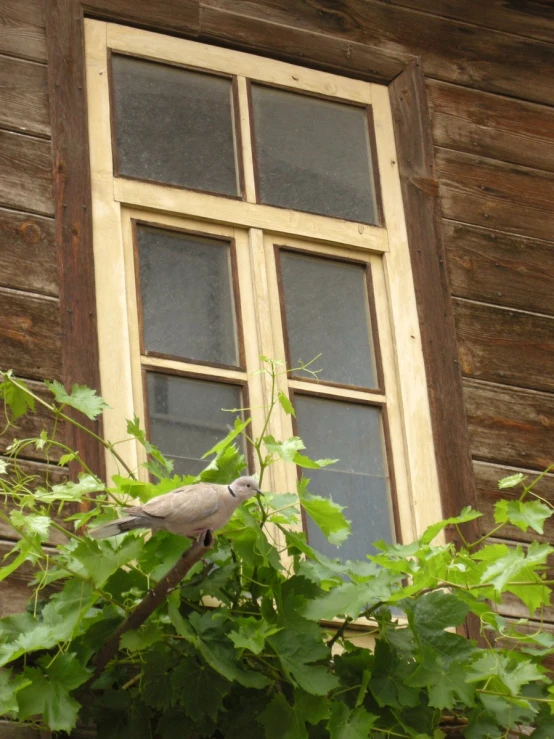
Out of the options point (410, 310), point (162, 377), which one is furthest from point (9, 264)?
point (410, 310)

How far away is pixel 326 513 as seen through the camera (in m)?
3.47

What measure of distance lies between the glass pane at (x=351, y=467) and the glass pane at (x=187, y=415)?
0.23m

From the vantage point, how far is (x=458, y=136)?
4.84 metres

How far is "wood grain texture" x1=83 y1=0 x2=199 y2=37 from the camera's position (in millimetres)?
4473

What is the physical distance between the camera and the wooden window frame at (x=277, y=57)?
4.02 m

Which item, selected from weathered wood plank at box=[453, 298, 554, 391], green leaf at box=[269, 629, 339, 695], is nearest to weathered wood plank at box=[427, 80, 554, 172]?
weathered wood plank at box=[453, 298, 554, 391]

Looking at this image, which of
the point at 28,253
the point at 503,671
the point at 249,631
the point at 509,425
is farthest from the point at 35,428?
the point at 509,425

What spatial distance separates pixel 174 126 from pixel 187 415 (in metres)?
0.94

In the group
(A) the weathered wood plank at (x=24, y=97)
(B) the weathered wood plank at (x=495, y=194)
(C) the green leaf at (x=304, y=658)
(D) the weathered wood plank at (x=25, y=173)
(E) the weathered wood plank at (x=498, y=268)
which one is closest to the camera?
(C) the green leaf at (x=304, y=658)

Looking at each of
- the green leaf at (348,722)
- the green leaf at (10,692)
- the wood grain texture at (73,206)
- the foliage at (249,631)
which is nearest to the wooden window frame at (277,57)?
the wood grain texture at (73,206)

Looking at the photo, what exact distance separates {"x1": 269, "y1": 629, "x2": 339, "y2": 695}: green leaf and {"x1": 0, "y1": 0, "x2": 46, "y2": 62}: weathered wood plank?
1.88 metres

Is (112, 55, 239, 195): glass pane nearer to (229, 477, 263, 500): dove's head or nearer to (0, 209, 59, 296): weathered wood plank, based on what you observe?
(0, 209, 59, 296): weathered wood plank

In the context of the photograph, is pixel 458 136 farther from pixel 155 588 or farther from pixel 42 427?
pixel 155 588

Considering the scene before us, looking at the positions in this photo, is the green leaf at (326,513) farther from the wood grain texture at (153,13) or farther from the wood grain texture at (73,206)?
the wood grain texture at (153,13)
